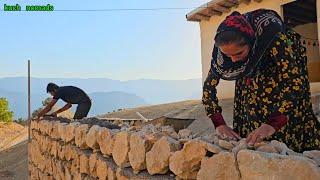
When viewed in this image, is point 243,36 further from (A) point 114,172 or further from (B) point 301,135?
(A) point 114,172

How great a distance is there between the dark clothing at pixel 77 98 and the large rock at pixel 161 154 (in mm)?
4956

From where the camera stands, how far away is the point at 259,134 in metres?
1.98

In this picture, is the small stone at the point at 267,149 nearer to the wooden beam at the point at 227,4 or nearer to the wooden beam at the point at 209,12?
the wooden beam at the point at 227,4

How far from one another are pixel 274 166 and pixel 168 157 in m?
0.82

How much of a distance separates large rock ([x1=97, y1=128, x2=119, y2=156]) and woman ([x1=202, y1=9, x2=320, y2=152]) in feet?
3.00

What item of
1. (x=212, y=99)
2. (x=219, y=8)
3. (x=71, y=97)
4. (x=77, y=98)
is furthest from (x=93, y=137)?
(x=219, y=8)

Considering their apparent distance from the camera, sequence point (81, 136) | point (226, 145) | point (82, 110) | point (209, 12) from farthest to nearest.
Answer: point (209, 12)
point (82, 110)
point (81, 136)
point (226, 145)

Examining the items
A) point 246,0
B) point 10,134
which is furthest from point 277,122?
point 10,134

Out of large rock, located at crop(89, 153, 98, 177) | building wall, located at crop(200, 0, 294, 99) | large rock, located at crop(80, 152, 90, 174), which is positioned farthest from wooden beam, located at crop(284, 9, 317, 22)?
large rock, located at crop(89, 153, 98, 177)

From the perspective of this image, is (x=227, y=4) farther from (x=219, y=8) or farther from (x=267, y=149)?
(x=267, y=149)

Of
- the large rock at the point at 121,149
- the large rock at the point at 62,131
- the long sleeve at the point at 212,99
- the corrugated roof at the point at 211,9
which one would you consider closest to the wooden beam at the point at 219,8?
the corrugated roof at the point at 211,9

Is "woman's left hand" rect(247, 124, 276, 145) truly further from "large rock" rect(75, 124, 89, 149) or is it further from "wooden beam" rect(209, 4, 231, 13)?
"wooden beam" rect(209, 4, 231, 13)

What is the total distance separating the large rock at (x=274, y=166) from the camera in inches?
56.4

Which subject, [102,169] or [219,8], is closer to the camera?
[102,169]
